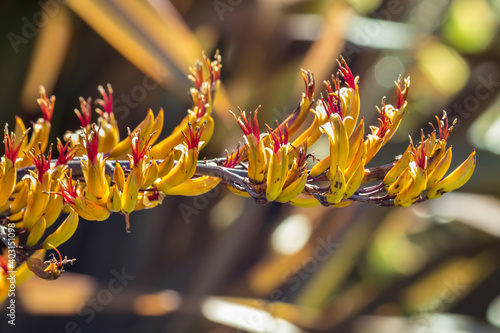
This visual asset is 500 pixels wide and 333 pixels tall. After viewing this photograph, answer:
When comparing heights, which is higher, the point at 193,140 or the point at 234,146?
the point at 193,140

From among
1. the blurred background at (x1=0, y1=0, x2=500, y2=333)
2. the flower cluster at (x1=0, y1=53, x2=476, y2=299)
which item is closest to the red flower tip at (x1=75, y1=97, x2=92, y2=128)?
the flower cluster at (x1=0, y1=53, x2=476, y2=299)

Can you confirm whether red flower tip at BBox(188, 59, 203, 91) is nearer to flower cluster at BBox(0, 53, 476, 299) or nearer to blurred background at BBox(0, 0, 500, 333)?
flower cluster at BBox(0, 53, 476, 299)

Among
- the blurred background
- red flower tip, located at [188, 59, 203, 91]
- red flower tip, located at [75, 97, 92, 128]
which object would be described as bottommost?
the blurred background

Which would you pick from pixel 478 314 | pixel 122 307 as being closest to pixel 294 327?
pixel 122 307

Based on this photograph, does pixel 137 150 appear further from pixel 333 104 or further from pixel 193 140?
pixel 333 104

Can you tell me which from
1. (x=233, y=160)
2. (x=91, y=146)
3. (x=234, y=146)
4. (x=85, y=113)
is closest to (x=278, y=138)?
(x=233, y=160)

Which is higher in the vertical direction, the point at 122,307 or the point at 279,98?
the point at 279,98

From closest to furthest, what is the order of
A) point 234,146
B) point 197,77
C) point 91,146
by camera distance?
point 91,146 → point 197,77 → point 234,146

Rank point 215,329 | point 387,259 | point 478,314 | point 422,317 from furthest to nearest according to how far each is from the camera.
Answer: point 387,259 → point 478,314 → point 422,317 → point 215,329

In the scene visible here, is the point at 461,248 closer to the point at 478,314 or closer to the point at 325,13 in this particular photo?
the point at 478,314
